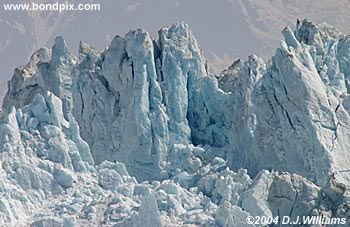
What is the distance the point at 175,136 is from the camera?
71125 mm

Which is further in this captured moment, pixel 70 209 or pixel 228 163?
pixel 228 163

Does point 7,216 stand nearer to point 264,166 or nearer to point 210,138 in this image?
point 264,166

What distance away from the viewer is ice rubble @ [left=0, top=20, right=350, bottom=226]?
164 feet

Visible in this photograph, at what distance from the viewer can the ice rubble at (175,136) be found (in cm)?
5006

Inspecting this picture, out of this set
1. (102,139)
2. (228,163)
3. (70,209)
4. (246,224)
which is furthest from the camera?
(102,139)

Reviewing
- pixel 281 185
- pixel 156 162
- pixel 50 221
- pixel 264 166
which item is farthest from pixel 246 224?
pixel 156 162

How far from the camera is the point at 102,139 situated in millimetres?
73375

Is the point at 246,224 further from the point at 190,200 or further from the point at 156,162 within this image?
the point at 156,162

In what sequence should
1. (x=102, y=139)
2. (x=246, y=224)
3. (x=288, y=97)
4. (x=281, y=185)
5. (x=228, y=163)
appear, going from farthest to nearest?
(x=102, y=139) < (x=228, y=163) < (x=288, y=97) < (x=246, y=224) < (x=281, y=185)

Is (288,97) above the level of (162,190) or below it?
above

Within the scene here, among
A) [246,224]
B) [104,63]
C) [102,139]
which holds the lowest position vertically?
[246,224]

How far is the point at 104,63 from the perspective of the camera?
7519 centimetres

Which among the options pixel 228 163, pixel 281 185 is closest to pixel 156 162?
pixel 228 163

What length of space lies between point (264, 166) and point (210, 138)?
11625mm
